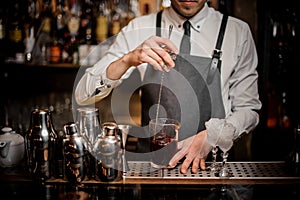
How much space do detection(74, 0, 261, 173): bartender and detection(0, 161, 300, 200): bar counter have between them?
31 cm

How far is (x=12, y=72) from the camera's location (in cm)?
321

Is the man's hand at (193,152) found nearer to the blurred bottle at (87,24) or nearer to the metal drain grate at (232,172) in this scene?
the metal drain grate at (232,172)

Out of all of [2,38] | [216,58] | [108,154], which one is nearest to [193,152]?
[108,154]

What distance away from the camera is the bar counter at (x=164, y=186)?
148 centimetres

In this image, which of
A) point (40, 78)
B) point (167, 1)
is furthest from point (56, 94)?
point (167, 1)

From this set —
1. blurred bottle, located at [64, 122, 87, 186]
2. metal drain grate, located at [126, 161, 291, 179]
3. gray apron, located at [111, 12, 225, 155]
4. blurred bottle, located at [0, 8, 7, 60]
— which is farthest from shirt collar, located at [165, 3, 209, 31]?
blurred bottle, located at [0, 8, 7, 60]

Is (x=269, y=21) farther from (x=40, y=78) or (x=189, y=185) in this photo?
(x=40, y=78)

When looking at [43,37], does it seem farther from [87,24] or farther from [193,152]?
[193,152]

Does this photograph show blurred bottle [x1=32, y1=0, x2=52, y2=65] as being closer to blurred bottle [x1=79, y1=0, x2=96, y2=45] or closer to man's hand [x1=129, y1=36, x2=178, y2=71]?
blurred bottle [x1=79, y1=0, x2=96, y2=45]

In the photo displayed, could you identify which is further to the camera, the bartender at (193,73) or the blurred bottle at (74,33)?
the blurred bottle at (74,33)

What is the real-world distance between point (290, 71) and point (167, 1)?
0.96 metres

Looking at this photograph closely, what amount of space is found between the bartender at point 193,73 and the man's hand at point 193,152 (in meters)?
0.10

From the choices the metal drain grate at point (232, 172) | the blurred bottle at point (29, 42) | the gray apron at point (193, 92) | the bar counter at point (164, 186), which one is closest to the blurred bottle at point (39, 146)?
the bar counter at point (164, 186)

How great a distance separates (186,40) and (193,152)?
21.8 inches
